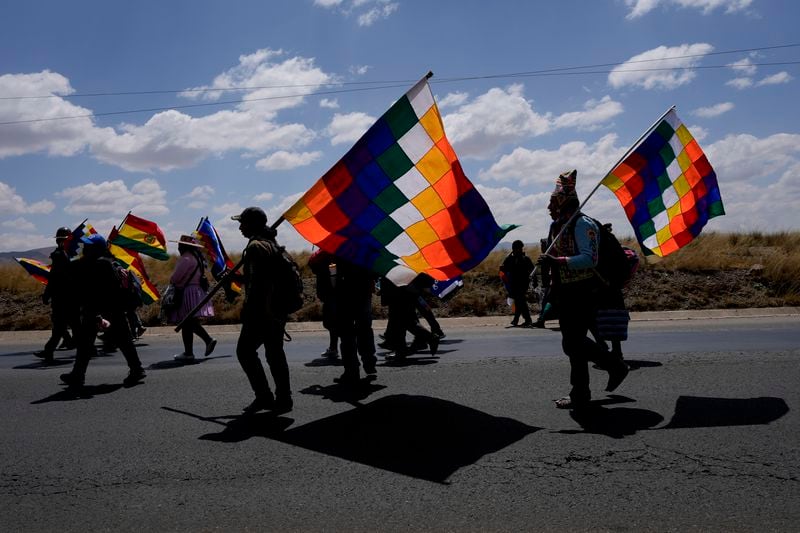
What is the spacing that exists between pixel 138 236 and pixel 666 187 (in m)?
8.79

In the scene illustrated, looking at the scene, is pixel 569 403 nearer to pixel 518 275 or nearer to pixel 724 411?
pixel 724 411

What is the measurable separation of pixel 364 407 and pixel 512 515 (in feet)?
8.83

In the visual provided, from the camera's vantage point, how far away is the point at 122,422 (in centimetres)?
614

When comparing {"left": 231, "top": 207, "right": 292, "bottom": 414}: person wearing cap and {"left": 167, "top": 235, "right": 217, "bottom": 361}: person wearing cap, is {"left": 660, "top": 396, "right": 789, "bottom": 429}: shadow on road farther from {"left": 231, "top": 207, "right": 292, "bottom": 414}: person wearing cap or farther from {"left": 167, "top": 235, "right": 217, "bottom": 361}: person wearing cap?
{"left": 167, "top": 235, "right": 217, "bottom": 361}: person wearing cap

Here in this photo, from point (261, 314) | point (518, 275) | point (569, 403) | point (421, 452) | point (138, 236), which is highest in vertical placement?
point (138, 236)

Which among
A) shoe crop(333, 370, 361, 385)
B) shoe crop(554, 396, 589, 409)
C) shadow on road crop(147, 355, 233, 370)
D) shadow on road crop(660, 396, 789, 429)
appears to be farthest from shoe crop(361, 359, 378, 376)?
shadow on road crop(660, 396, 789, 429)

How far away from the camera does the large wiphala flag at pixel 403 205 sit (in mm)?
6340

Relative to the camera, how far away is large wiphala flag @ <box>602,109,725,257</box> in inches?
276

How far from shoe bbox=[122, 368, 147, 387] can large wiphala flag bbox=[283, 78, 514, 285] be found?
295 centimetres

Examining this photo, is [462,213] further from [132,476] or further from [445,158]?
[132,476]

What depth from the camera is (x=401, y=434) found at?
5.47m

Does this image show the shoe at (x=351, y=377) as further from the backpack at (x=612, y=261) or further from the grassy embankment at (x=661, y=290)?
the grassy embankment at (x=661, y=290)

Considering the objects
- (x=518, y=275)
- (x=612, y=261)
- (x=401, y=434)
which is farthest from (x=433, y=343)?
(x=518, y=275)

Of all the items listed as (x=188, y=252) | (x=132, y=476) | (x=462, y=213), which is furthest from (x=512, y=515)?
(x=188, y=252)
